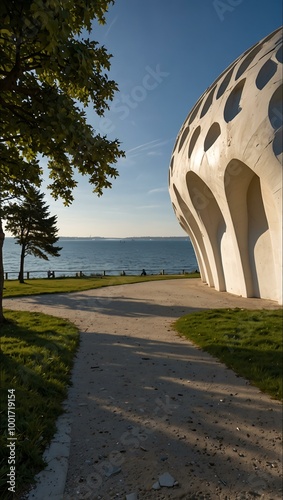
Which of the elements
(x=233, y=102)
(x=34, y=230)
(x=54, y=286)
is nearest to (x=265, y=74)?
(x=233, y=102)

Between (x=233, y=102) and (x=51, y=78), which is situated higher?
(x=233, y=102)

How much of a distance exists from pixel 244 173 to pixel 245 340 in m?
10.3

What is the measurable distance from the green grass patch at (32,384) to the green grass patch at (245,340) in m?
3.74

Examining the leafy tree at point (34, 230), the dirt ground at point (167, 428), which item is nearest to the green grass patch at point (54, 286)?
the leafy tree at point (34, 230)

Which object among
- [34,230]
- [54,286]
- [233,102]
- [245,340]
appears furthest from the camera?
[34,230]

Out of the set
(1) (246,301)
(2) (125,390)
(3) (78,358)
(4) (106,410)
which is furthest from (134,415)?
(1) (246,301)

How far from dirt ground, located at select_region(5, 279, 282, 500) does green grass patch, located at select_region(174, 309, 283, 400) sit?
321mm

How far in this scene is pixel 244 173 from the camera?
49.2ft

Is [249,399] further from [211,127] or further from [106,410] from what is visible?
[211,127]

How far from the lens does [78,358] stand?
704cm

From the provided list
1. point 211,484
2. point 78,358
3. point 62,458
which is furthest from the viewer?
point 78,358

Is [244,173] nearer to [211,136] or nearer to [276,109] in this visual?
[276,109]

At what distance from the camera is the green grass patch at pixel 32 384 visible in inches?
124

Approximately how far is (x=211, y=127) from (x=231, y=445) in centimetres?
1727
